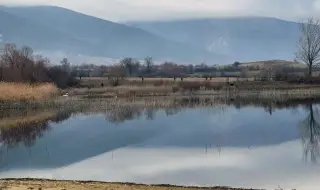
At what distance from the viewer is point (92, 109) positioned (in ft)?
146

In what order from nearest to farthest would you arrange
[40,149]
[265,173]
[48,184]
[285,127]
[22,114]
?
[48,184], [265,173], [40,149], [285,127], [22,114]

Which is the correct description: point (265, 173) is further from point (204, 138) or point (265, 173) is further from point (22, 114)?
point (22, 114)

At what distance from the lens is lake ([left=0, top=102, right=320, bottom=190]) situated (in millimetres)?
19219

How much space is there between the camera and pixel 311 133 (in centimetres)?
3023

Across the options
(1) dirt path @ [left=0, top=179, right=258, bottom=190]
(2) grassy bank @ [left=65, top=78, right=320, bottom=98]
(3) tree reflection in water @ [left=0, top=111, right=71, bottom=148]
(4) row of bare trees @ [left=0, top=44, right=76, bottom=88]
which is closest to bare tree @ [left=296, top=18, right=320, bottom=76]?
(2) grassy bank @ [left=65, top=78, right=320, bottom=98]

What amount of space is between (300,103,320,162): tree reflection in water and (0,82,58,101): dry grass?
22.4m

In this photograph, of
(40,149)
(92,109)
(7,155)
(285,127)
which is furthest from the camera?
(92,109)

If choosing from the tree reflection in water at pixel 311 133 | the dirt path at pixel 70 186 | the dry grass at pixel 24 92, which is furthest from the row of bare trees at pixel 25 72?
the dirt path at pixel 70 186

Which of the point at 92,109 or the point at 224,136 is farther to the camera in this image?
the point at 92,109

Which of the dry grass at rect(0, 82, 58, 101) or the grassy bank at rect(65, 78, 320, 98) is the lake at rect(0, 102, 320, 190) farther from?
the grassy bank at rect(65, 78, 320, 98)

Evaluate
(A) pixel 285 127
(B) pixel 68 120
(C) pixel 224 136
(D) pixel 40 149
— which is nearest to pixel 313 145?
(C) pixel 224 136

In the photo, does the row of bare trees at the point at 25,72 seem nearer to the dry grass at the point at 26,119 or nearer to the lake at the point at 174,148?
the dry grass at the point at 26,119

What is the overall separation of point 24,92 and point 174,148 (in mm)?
25009

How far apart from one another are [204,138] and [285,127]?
6.63 metres
